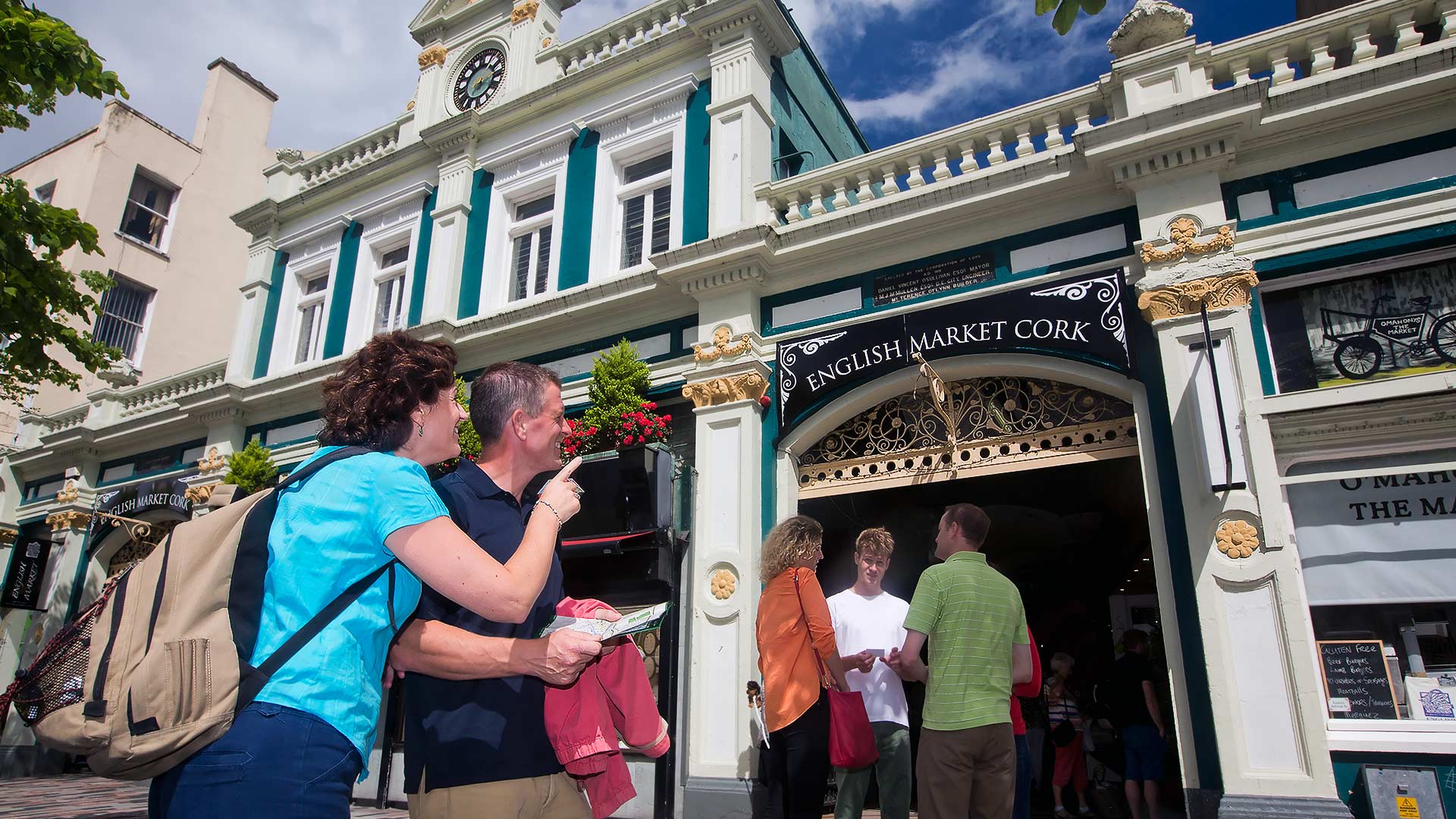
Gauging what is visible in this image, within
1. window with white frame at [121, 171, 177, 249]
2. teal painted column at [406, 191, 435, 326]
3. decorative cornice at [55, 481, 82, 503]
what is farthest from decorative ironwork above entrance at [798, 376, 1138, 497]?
window with white frame at [121, 171, 177, 249]

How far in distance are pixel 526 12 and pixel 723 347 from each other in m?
7.15

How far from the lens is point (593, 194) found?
11.1m

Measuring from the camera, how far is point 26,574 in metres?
15.1

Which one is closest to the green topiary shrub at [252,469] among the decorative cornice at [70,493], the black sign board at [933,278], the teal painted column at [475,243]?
the teal painted column at [475,243]

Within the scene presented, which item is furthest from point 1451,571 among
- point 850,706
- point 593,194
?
point 593,194

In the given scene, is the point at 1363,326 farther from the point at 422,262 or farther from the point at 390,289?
the point at 390,289

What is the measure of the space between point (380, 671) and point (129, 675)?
1.65 ft

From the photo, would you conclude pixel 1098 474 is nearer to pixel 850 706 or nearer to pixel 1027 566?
pixel 1027 566

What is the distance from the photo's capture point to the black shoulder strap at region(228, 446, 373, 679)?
184 cm

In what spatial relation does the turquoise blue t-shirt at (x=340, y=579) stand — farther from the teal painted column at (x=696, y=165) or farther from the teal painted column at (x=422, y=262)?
the teal painted column at (x=422, y=262)

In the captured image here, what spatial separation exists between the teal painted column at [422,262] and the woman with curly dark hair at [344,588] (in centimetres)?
1018

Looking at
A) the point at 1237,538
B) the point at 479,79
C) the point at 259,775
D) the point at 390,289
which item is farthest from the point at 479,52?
the point at 259,775

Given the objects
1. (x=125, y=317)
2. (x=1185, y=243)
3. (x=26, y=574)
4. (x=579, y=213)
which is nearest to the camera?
(x=1185, y=243)

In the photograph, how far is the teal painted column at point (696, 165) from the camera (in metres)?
10.1
